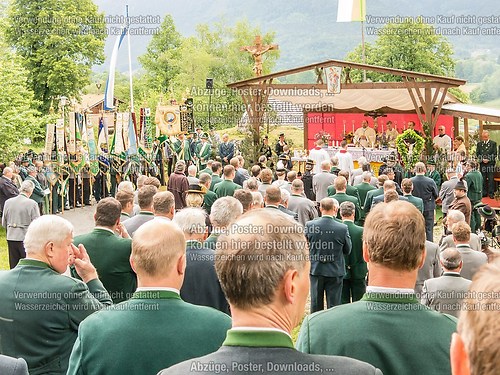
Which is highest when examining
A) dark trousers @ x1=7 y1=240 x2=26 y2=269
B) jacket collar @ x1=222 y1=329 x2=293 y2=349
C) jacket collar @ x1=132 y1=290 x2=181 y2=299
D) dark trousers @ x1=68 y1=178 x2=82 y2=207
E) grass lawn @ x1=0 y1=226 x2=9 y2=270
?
jacket collar @ x1=222 y1=329 x2=293 y2=349

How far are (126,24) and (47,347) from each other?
68.2 feet

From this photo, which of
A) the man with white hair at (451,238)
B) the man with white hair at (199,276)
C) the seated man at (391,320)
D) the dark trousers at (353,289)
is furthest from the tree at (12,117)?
→ the seated man at (391,320)

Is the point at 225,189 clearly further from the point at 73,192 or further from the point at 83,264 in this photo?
the point at 73,192

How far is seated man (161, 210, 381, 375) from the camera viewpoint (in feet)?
7.13

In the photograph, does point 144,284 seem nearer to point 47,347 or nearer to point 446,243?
point 47,347

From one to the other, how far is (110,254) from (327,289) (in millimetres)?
3594

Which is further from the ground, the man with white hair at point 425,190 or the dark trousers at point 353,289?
the man with white hair at point 425,190

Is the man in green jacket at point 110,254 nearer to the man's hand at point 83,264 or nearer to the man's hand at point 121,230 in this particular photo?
the man's hand at point 121,230

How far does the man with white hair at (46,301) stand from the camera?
4199 mm

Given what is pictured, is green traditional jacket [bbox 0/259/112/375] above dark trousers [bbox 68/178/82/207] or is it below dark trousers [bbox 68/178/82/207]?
above

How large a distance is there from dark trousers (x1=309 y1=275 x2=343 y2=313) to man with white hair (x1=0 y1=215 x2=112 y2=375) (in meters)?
4.59

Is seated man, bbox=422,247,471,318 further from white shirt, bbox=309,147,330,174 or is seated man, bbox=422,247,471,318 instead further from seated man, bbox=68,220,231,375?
white shirt, bbox=309,147,330,174

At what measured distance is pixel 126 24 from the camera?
23812 mm

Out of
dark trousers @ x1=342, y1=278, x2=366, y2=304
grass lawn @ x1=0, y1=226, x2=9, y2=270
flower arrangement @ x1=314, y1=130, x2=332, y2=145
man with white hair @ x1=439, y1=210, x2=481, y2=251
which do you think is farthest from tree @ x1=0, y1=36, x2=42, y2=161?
man with white hair @ x1=439, y1=210, x2=481, y2=251
